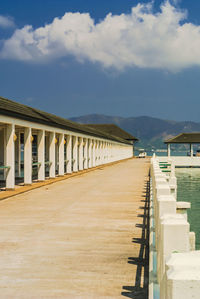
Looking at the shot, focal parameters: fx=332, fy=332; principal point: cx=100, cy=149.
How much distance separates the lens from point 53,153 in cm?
2125

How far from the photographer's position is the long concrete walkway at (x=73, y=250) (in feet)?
14.7

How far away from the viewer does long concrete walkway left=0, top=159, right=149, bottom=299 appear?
447 cm

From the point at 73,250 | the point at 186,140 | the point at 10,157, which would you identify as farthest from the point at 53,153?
the point at 186,140

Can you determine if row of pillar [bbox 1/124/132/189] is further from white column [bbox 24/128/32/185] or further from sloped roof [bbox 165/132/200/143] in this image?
sloped roof [bbox 165/132/200/143]

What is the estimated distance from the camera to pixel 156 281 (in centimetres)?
418

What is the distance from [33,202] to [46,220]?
324 centimetres

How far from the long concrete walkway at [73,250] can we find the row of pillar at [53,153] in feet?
14.2

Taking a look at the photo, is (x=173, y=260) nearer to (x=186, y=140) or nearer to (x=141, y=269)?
(x=141, y=269)

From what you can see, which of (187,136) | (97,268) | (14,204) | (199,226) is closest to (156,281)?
(97,268)

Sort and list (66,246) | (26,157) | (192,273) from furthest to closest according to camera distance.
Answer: (26,157) → (66,246) → (192,273)

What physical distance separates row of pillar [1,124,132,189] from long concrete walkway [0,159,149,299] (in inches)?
170

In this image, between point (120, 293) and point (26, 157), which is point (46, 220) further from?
point (26, 157)

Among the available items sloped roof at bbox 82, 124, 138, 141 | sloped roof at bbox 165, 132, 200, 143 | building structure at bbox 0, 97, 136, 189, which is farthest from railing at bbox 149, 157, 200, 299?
sloped roof at bbox 82, 124, 138, 141

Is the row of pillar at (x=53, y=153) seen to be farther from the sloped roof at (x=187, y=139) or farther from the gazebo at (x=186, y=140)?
the sloped roof at (x=187, y=139)
